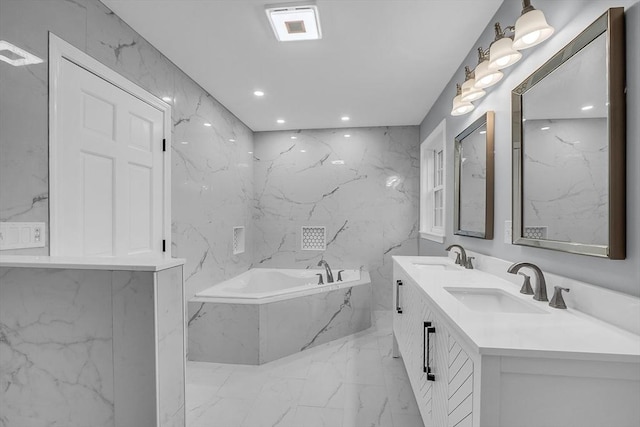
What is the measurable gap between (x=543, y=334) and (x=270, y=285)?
3.42 metres

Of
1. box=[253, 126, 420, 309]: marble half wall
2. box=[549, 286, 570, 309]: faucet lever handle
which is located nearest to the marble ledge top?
box=[549, 286, 570, 309]: faucet lever handle

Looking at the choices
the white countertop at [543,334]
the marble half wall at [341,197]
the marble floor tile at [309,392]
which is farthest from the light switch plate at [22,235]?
the marble half wall at [341,197]

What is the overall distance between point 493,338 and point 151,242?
2211 mm

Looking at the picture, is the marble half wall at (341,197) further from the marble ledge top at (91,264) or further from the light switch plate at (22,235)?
the marble ledge top at (91,264)

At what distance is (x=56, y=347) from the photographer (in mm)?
1239

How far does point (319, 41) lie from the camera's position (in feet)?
6.95

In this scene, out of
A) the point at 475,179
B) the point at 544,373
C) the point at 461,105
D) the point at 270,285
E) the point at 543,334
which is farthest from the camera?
the point at 270,285

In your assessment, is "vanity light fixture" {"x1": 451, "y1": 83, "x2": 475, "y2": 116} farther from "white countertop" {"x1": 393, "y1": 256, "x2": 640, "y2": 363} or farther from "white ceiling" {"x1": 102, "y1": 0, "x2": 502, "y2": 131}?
"white countertop" {"x1": 393, "y1": 256, "x2": 640, "y2": 363}

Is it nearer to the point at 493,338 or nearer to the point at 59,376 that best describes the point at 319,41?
the point at 493,338

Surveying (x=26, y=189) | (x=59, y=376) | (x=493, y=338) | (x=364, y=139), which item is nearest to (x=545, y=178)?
(x=493, y=338)

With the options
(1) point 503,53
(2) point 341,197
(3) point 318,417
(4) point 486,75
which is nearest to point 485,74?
(4) point 486,75

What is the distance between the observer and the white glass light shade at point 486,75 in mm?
1624

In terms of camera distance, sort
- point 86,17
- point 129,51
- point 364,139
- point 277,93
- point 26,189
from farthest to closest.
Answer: point 364,139
point 277,93
point 129,51
point 86,17
point 26,189

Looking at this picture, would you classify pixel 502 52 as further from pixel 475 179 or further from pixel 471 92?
pixel 475 179
